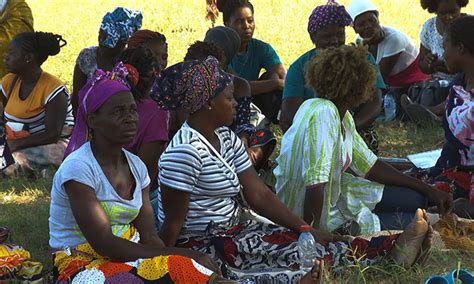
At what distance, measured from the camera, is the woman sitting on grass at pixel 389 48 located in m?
7.77

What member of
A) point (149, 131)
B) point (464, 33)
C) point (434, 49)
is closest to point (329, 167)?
point (149, 131)

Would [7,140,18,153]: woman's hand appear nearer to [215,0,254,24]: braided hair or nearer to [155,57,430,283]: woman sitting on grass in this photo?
[215,0,254,24]: braided hair

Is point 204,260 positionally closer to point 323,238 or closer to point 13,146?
point 323,238

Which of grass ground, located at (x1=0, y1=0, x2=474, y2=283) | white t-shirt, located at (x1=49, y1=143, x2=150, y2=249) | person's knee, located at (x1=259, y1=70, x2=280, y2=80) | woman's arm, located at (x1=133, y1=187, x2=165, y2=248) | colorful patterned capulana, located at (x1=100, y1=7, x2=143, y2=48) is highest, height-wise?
colorful patterned capulana, located at (x1=100, y1=7, x2=143, y2=48)

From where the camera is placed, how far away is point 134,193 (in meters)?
3.81

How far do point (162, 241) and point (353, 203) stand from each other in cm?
128

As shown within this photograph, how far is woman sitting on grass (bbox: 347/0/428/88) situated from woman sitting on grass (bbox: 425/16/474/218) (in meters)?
2.72

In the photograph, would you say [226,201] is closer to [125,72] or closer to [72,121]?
[125,72]

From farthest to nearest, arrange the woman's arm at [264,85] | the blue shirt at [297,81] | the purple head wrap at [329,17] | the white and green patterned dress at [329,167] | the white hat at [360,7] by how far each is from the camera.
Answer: the white hat at [360,7]
the woman's arm at [264,85]
the blue shirt at [297,81]
the purple head wrap at [329,17]
the white and green patterned dress at [329,167]

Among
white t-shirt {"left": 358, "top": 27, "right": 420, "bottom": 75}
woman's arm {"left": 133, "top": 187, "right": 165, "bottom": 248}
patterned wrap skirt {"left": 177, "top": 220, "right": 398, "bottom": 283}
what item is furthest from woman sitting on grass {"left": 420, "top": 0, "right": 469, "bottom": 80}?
woman's arm {"left": 133, "top": 187, "right": 165, "bottom": 248}

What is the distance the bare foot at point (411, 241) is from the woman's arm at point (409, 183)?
0.94 m

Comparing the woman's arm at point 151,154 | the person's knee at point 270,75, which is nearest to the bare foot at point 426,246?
the woman's arm at point 151,154

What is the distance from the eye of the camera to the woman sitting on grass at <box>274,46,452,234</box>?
4.43m

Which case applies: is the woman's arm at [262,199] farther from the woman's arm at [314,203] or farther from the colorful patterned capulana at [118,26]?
the colorful patterned capulana at [118,26]
